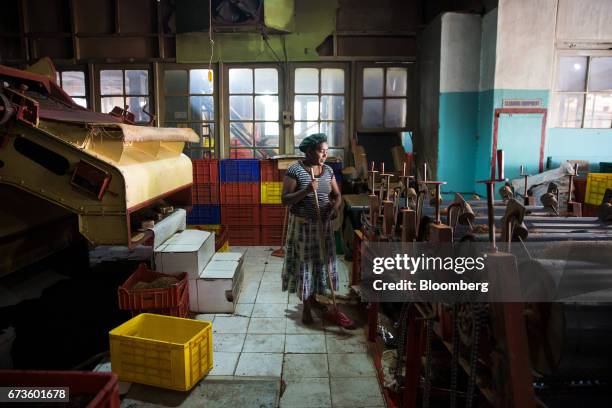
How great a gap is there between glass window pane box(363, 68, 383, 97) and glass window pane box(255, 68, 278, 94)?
1599 mm

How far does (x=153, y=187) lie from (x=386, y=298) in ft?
7.82

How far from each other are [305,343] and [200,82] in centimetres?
550

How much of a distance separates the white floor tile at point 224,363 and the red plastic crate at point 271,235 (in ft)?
11.9

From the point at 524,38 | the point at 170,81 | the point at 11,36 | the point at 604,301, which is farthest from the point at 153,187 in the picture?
the point at 11,36

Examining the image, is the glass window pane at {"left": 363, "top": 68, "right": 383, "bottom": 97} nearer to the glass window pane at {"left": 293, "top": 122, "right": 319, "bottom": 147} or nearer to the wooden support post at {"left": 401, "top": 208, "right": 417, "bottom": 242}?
the glass window pane at {"left": 293, "top": 122, "right": 319, "bottom": 147}

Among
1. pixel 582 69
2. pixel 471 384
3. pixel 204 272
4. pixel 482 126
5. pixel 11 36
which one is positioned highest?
pixel 11 36

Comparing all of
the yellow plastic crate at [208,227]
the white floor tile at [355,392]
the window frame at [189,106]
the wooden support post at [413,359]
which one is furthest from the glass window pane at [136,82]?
the wooden support post at [413,359]

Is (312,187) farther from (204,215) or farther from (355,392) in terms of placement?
(204,215)

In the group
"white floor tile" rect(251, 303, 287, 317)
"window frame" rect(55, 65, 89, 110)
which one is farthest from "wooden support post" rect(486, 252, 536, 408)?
"window frame" rect(55, 65, 89, 110)

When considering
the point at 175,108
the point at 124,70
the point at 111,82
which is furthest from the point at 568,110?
the point at 111,82

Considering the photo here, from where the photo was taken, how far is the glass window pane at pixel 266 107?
779 cm

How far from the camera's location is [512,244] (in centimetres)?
188

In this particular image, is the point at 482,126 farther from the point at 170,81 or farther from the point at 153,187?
the point at 170,81

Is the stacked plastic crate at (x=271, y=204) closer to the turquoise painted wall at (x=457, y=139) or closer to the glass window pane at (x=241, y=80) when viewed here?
the glass window pane at (x=241, y=80)
